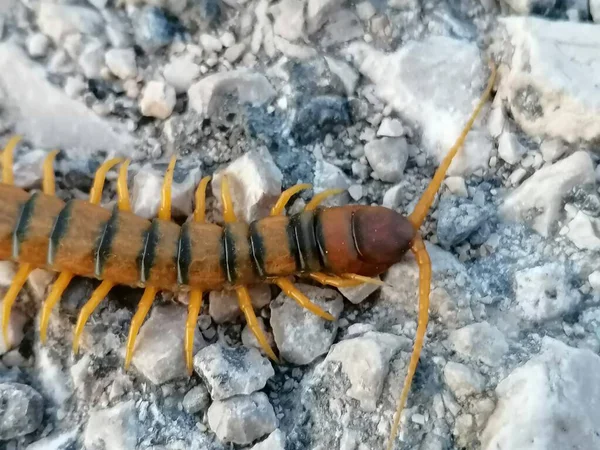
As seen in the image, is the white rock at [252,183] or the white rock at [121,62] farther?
the white rock at [121,62]

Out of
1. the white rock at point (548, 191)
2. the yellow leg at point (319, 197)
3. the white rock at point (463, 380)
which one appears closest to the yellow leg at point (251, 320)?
the yellow leg at point (319, 197)

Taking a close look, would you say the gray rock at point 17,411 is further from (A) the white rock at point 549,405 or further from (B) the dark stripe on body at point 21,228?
(A) the white rock at point 549,405

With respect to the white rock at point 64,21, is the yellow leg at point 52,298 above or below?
below

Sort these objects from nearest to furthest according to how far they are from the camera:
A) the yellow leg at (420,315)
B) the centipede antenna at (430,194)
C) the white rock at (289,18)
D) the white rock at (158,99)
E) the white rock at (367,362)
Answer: the yellow leg at (420,315)
the white rock at (367,362)
the centipede antenna at (430,194)
the white rock at (158,99)
the white rock at (289,18)

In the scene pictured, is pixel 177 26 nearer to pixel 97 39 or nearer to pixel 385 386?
pixel 97 39

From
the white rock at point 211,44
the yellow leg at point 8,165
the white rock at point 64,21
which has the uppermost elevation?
the white rock at point 64,21

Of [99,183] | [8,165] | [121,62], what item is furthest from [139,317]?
[121,62]

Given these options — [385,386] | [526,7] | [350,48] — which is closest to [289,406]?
[385,386]

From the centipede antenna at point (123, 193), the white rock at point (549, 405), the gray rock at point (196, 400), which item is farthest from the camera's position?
the centipede antenna at point (123, 193)

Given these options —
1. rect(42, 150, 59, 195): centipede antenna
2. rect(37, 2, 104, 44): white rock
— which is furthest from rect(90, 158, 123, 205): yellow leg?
rect(37, 2, 104, 44): white rock
